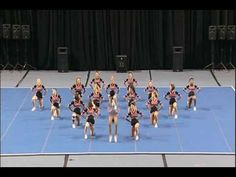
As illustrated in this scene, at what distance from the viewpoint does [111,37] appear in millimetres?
17734

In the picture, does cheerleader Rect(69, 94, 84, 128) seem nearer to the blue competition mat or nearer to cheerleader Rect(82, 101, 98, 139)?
the blue competition mat

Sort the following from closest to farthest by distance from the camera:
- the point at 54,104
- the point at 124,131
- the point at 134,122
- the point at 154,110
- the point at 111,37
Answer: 1. the point at 134,122
2. the point at 124,131
3. the point at 154,110
4. the point at 54,104
5. the point at 111,37

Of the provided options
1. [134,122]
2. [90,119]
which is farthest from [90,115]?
[134,122]

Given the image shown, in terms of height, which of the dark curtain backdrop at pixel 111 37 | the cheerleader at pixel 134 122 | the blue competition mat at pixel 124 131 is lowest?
the blue competition mat at pixel 124 131

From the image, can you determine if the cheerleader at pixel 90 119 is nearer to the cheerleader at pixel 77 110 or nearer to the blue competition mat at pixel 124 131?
the blue competition mat at pixel 124 131

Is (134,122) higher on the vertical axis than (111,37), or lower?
lower

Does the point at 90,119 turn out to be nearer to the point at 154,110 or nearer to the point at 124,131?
the point at 124,131

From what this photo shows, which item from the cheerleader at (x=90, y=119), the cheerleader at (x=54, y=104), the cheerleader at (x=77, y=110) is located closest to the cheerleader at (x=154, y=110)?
the cheerleader at (x=90, y=119)

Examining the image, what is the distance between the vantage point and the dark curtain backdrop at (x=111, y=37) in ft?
57.5

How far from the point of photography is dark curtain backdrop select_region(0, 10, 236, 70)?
17516 millimetres

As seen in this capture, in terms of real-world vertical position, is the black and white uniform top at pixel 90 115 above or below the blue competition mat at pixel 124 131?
above

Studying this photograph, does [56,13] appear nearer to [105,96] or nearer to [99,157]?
[105,96]
